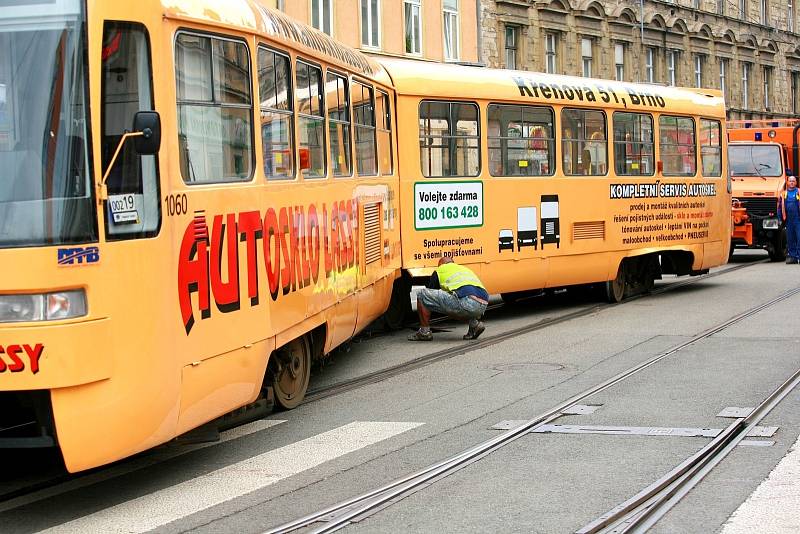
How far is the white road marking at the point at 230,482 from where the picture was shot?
638 centimetres

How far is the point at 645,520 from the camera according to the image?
20.1 ft

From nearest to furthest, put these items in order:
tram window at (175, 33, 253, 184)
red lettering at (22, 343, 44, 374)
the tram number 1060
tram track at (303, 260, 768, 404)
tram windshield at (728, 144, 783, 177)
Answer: red lettering at (22, 343, 44, 374) < the tram number 1060 < tram window at (175, 33, 253, 184) < tram track at (303, 260, 768, 404) < tram windshield at (728, 144, 783, 177)

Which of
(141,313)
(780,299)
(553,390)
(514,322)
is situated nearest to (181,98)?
(141,313)

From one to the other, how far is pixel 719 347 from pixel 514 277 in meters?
3.87

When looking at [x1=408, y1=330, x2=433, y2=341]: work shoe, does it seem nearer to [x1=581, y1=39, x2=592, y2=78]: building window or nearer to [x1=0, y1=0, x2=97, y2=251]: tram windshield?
[x1=0, y1=0, x2=97, y2=251]: tram windshield

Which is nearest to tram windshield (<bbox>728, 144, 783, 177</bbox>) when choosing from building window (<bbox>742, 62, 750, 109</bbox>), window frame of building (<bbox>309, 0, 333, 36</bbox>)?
window frame of building (<bbox>309, 0, 333, 36</bbox>)

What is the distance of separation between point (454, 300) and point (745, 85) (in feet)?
144

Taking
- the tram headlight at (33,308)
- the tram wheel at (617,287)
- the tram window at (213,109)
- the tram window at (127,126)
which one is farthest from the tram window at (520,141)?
the tram headlight at (33,308)

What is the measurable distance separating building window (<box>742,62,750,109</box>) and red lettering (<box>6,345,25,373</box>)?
167ft

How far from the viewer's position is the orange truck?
25.6 meters

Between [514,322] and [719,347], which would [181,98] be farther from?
[514,322]

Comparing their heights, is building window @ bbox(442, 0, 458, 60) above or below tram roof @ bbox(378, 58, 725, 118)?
above

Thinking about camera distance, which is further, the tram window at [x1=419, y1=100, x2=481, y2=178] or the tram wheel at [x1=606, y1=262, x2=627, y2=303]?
the tram wheel at [x1=606, y1=262, x2=627, y2=303]

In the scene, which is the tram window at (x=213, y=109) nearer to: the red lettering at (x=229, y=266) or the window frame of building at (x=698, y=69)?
the red lettering at (x=229, y=266)
